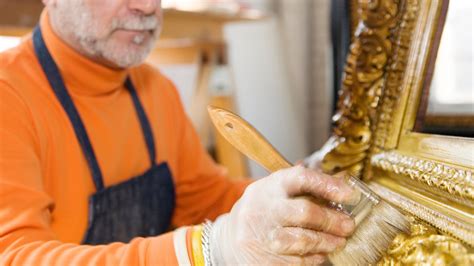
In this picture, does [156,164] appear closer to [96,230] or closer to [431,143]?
[96,230]

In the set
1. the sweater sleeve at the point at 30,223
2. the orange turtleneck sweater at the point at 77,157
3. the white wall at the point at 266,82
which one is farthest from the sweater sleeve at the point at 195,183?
the white wall at the point at 266,82

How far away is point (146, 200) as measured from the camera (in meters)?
0.95

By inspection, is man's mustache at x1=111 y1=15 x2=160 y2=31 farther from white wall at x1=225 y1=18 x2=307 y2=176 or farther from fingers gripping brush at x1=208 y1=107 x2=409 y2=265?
white wall at x1=225 y1=18 x2=307 y2=176

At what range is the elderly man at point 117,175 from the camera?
47cm

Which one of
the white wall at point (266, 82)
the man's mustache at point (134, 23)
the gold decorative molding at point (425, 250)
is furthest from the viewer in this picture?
the white wall at point (266, 82)

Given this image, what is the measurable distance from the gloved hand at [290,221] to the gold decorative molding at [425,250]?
0.05 meters

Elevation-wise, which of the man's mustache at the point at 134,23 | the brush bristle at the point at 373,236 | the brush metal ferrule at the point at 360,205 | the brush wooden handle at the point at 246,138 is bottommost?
the brush bristle at the point at 373,236

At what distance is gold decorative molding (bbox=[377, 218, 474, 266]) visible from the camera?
0.43m

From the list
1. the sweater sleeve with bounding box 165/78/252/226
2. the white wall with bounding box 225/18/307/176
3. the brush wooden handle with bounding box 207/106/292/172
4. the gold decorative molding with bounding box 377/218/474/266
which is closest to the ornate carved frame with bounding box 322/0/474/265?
the gold decorative molding with bounding box 377/218/474/266

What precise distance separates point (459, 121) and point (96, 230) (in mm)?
625

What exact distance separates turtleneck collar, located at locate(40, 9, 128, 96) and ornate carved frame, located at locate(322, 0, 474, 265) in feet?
1.40

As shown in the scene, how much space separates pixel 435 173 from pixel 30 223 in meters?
0.49

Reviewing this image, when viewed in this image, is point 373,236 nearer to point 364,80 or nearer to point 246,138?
point 246,138

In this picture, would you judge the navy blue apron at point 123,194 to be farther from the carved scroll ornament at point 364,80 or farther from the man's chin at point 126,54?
the carved scroll ornament at point 364,80
